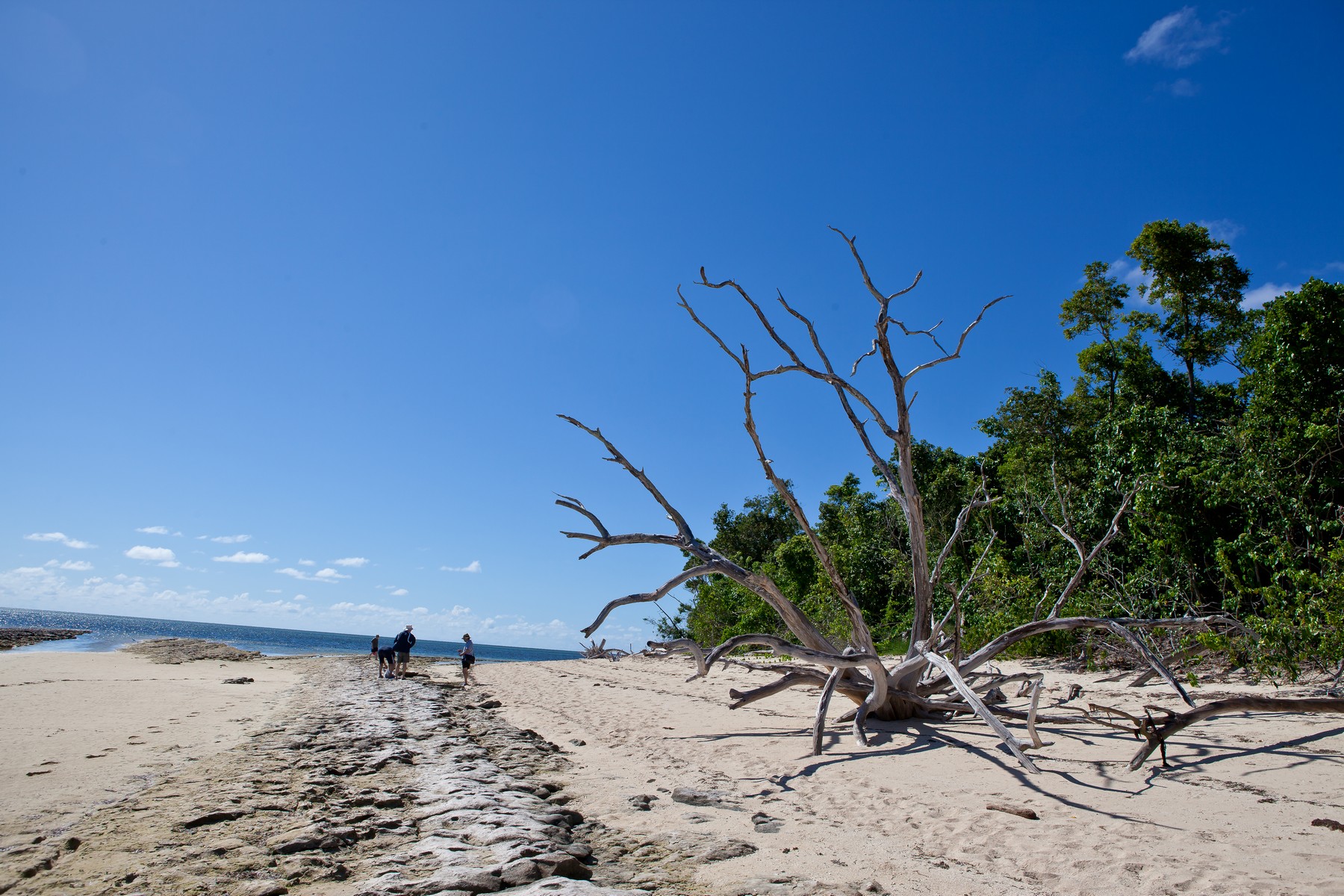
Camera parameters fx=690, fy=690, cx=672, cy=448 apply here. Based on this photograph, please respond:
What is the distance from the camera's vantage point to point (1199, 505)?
11.3m

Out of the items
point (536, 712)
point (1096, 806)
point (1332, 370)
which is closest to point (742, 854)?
point (1096, 806)

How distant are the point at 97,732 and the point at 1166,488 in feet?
49.8

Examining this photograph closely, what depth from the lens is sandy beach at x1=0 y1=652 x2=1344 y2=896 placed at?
317 centimetres

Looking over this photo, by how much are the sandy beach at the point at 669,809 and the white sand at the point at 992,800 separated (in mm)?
21

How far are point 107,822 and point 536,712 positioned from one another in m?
6.13

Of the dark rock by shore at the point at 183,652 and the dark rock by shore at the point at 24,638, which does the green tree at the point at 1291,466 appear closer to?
the dark rock by shore at the point at 183,652

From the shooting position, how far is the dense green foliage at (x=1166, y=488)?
968cm

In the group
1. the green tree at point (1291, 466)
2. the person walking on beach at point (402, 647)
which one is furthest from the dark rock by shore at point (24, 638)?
the green tree at point (1291, 466)

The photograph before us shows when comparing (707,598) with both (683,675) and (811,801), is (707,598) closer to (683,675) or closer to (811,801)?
(683,675)

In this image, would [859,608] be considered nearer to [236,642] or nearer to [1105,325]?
[1105,325]

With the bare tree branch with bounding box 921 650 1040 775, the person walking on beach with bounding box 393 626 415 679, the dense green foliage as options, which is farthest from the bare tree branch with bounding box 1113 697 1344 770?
the person walking on beach with bounding box 393 626 415 679

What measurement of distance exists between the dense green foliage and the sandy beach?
2691 mm

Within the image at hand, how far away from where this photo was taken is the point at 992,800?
14.0ft

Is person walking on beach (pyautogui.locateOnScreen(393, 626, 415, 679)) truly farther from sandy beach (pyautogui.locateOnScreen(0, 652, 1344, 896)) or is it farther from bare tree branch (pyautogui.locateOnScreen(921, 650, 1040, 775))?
bare tree branch (pyautogui.locateOnScreen(921, 650, 1040, 775))
